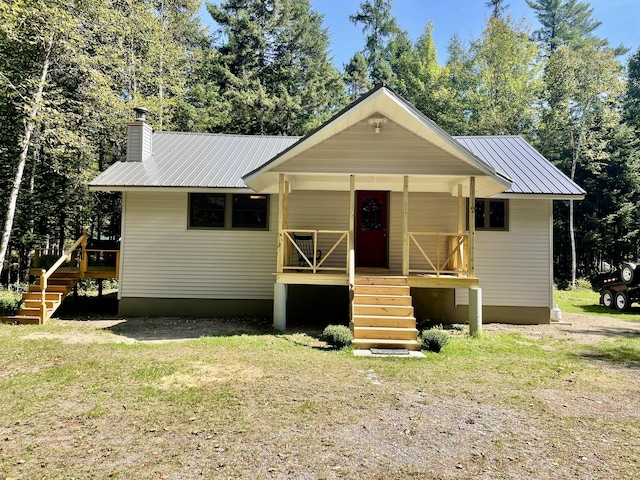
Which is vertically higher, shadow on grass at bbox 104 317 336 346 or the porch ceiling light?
the porch ceiling light

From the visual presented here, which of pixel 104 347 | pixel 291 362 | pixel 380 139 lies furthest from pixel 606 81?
pixel 104 347

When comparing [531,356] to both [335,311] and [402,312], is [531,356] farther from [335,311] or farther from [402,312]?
[335,311]

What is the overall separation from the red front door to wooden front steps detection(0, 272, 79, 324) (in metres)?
7.41

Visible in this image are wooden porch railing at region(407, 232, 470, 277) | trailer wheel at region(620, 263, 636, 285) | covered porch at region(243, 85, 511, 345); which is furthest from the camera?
trailer wheel at region(620, 263, 636, 285)

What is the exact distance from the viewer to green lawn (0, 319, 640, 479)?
302cm

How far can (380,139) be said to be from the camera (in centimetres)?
770

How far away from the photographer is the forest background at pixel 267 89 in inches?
500

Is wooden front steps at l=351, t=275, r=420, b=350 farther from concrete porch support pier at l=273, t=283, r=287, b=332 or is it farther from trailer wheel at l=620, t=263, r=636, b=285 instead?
trailer wheel at l=620, t=263, r=636, b=285

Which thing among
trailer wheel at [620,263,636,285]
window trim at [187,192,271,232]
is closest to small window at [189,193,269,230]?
window trim at [187,192,271,232]

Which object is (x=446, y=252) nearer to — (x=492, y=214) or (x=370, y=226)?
(x=492, y=214)

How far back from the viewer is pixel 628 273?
11.9 metres

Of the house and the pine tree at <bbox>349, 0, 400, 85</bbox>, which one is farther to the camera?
the pine tree at <bbox>349, 0, 400, 85</bbox>

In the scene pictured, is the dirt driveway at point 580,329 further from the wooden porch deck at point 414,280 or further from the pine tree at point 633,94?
the pine tree at point 633,94

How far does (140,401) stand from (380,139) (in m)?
6.04
